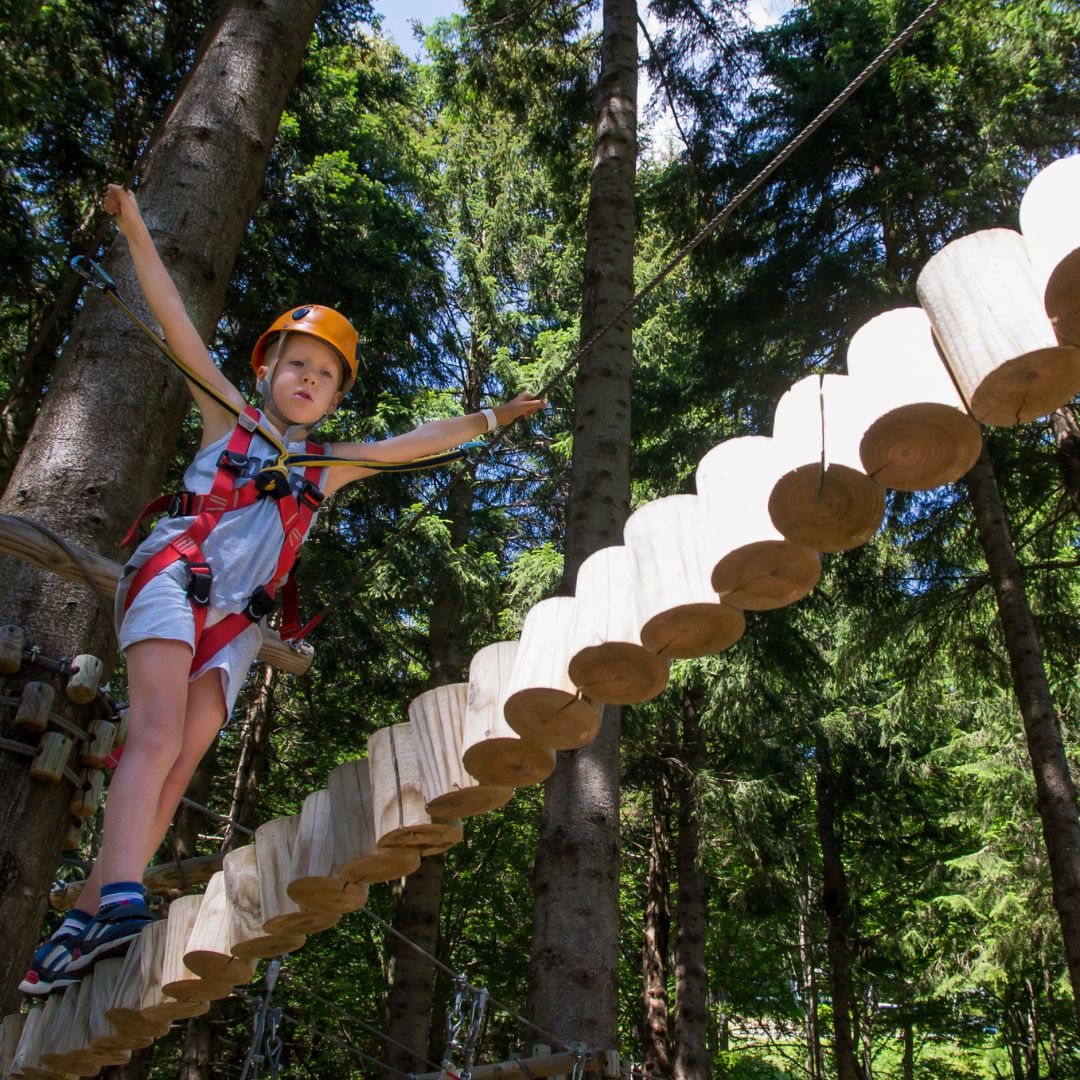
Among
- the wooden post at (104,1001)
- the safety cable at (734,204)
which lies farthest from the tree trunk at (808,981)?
the wooden post at (104,1001)

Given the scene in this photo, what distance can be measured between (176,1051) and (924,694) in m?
8.86

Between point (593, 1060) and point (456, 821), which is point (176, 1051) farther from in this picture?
point (456, 821)

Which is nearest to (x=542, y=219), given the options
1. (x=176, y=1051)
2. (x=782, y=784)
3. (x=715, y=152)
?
(x=715, y=152)

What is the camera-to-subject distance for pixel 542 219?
45.7ft

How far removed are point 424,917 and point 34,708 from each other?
23.8 feet

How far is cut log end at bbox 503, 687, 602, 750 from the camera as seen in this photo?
62.5 inches

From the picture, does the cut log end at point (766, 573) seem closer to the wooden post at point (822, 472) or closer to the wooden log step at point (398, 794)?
the wooden post at point (822, 472)

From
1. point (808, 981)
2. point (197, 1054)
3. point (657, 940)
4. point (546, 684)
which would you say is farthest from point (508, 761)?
point (808, 981)

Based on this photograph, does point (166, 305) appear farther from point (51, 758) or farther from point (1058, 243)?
point (1058, 243)

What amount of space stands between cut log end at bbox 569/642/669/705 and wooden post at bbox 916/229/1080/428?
1.81ft

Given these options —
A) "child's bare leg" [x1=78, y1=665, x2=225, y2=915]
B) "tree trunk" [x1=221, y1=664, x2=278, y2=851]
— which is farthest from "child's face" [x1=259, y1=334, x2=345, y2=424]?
"tree trunk" [x1=221, y1=664, x2=278, y2=851]

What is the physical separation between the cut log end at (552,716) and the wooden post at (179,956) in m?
0.93

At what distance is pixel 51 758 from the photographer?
95.9 inches

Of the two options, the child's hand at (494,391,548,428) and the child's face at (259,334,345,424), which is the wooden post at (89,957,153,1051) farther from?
the child's hand at (494,391,548,428)
